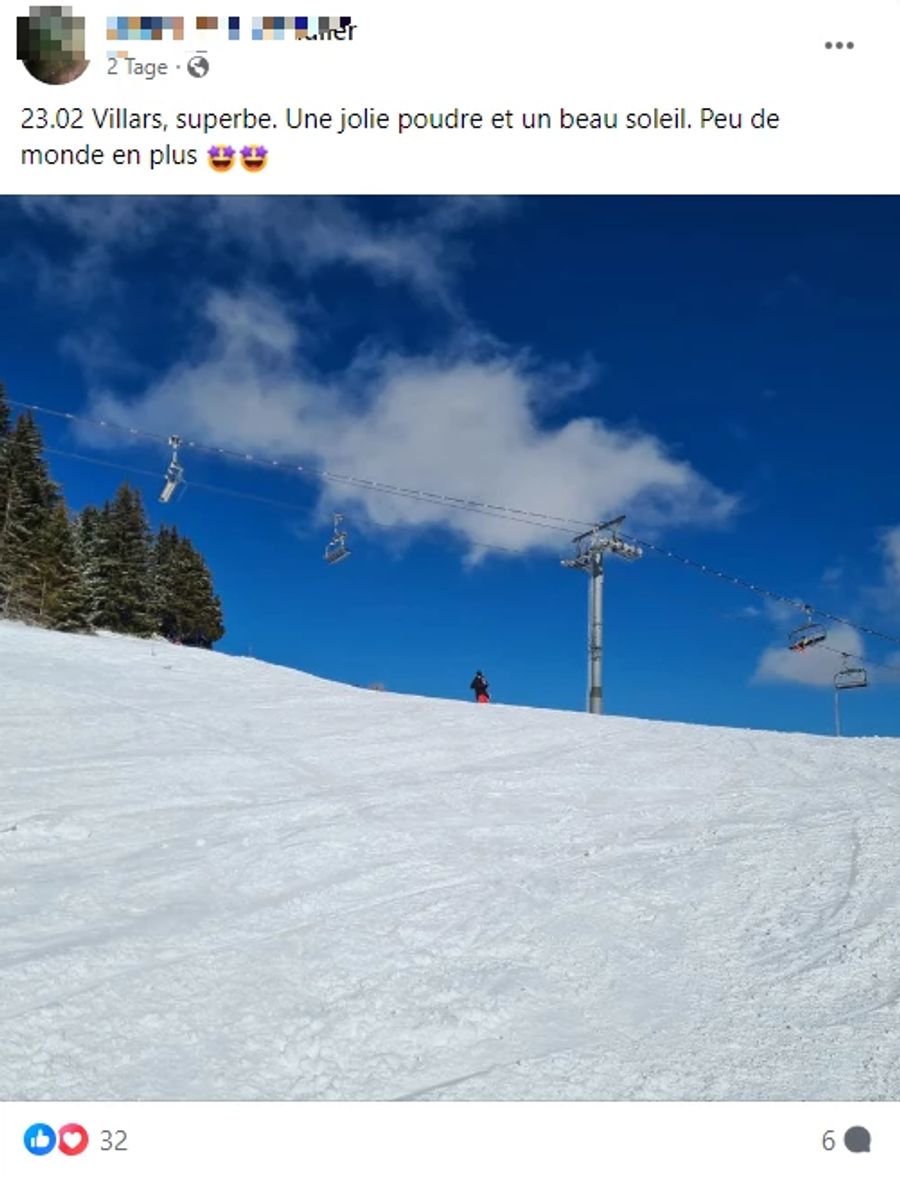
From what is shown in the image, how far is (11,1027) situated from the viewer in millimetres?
4824

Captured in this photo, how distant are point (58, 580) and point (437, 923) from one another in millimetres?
39615

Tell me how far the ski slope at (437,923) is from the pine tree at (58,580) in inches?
1233

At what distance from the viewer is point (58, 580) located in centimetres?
4100

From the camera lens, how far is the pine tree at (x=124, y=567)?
48.4 metres

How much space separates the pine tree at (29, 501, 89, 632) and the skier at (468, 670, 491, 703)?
2386cm

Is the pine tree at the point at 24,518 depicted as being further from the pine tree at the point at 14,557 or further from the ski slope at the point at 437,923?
the ski slope at the point at 437,923

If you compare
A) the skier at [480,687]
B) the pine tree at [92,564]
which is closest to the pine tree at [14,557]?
the pine tree at [92,564]
